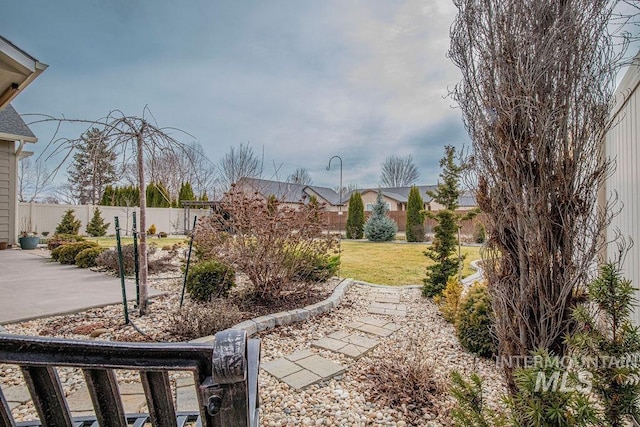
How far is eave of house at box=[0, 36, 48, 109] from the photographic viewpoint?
3.76 meters

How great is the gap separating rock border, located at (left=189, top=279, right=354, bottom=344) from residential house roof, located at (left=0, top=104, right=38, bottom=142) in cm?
1092

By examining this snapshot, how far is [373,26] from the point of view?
577 cm

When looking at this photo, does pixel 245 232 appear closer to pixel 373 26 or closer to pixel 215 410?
pixel 215 410

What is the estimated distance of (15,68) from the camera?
400 centimetres

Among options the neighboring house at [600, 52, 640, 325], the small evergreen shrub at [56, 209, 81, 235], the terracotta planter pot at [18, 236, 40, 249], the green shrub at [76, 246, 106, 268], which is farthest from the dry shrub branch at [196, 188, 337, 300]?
the small evergreen shrub at [56, 209, 81, 235]

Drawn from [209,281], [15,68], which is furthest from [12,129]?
[209,281]

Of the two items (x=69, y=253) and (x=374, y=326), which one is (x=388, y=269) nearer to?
(x=374, y=326)

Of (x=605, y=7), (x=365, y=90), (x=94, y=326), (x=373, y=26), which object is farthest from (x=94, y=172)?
(x=365, y=90)

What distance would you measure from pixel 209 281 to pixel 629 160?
4.59 metres

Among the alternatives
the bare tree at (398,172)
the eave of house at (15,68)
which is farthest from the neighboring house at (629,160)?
the bare tree at (398,172)

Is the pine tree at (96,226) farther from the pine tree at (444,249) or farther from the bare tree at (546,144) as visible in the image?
the bare tree at (546,144)

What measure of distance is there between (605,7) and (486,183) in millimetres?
1178

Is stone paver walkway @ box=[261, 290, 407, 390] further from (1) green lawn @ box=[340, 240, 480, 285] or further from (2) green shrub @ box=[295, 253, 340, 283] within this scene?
(1) green lawn @ box=[340, 240, 480, 285]

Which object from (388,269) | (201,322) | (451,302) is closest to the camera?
(201,322)
